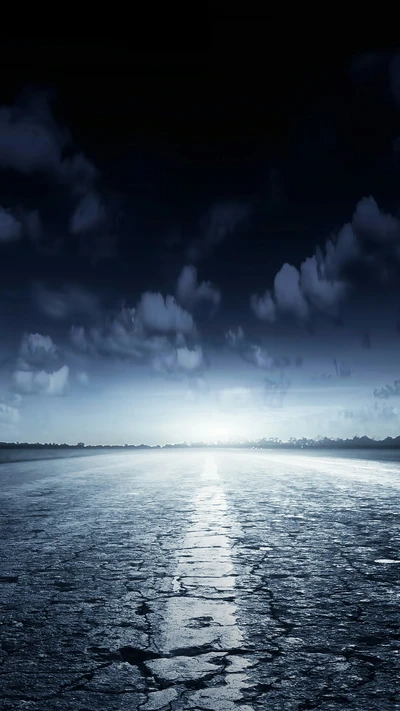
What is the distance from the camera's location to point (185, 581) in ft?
19.9

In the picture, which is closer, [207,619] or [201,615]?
A: [207,619]

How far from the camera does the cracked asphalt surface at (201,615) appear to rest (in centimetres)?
336

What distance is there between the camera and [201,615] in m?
4.86

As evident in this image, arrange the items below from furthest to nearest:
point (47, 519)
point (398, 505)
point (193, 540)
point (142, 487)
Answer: point (142, 487)
point (398, 505)
point (47, 519)
point (193, 540)

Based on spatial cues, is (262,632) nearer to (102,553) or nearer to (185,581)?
(185,581)

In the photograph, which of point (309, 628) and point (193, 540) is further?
point (193, 540)

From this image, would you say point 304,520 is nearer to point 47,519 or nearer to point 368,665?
point 47,519

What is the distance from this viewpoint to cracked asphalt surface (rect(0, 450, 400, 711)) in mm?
3363

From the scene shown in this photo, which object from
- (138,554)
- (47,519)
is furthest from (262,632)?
(47,519)

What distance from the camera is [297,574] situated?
6375mm

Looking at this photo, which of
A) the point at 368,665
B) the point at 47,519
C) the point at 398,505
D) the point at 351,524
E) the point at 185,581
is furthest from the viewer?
the point at 398,505

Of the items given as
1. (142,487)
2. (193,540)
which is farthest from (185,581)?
(142,487)

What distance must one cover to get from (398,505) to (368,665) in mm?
10124

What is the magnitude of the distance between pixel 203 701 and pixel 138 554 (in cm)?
456
